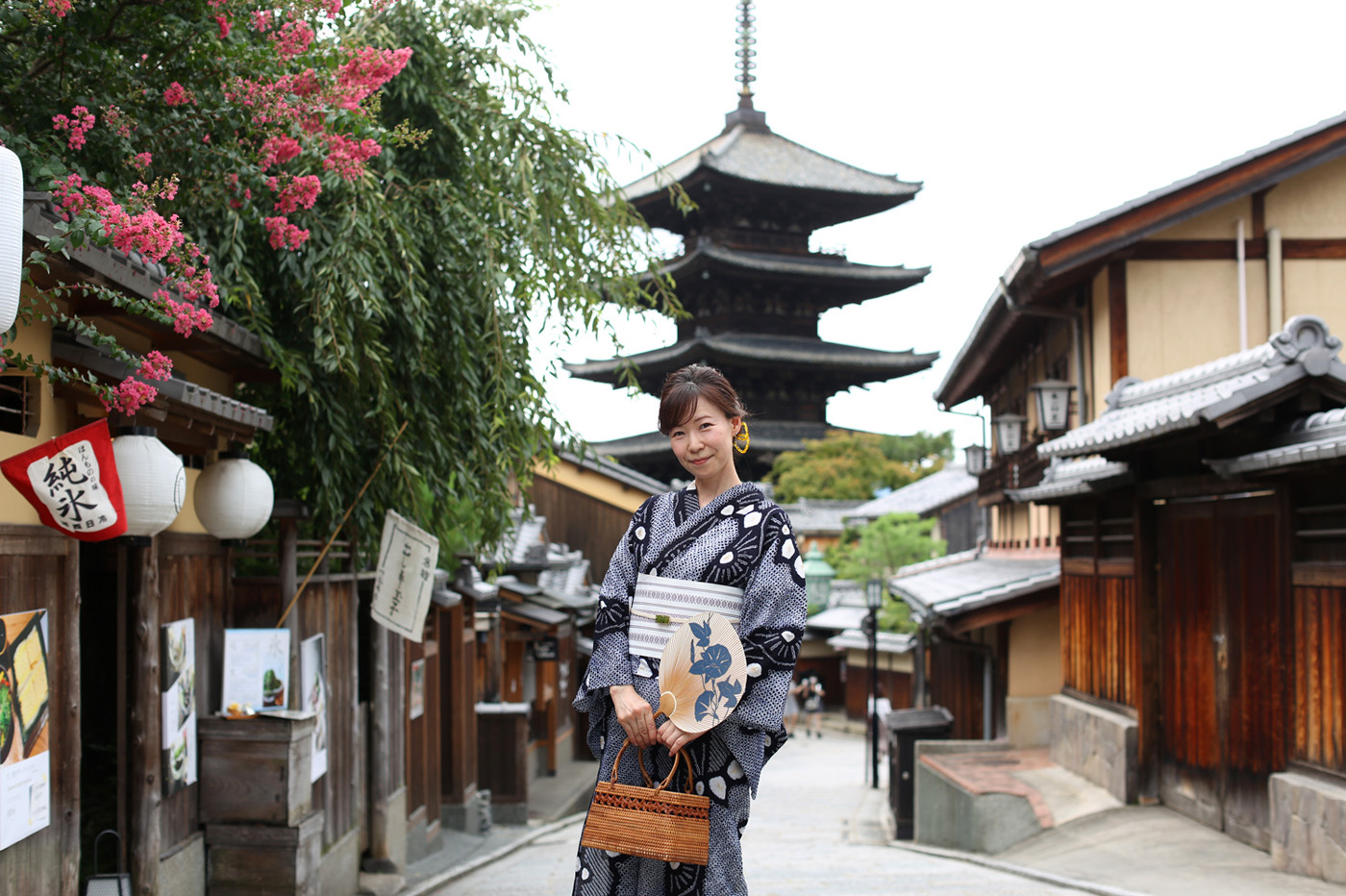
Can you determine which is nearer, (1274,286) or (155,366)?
(155,366)

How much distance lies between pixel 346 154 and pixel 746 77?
31340 millimetres

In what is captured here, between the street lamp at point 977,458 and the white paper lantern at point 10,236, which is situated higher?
the white paper lantern at point 10,236

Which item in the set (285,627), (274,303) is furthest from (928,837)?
(274,303)

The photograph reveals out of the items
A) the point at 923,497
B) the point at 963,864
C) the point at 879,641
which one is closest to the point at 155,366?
the point at 963,864

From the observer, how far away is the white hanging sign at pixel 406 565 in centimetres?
675

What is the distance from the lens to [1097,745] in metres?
9.62

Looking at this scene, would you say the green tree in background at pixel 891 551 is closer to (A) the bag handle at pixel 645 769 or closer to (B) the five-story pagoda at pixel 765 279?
(B) the five-story pagoda at pixel 765 279

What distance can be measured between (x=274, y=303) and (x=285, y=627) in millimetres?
1766

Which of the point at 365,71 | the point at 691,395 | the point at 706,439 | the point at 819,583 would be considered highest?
the point at 365,71

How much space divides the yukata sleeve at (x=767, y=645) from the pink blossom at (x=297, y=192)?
10.2ft

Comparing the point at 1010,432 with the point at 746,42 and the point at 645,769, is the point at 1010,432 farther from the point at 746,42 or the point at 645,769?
the point at 746,42

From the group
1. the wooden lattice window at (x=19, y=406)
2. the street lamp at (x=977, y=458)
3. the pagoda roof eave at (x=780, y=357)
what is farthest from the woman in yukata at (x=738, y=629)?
the pagoda roof eave at (x=780, y=357)

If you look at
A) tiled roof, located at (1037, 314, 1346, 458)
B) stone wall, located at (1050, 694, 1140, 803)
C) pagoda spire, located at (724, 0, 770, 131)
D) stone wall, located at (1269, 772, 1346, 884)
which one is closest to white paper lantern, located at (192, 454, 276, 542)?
tiled roof, located at (1037, 314, 1346, 458)

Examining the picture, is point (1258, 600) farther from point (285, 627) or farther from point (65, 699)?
point (65, 699)
